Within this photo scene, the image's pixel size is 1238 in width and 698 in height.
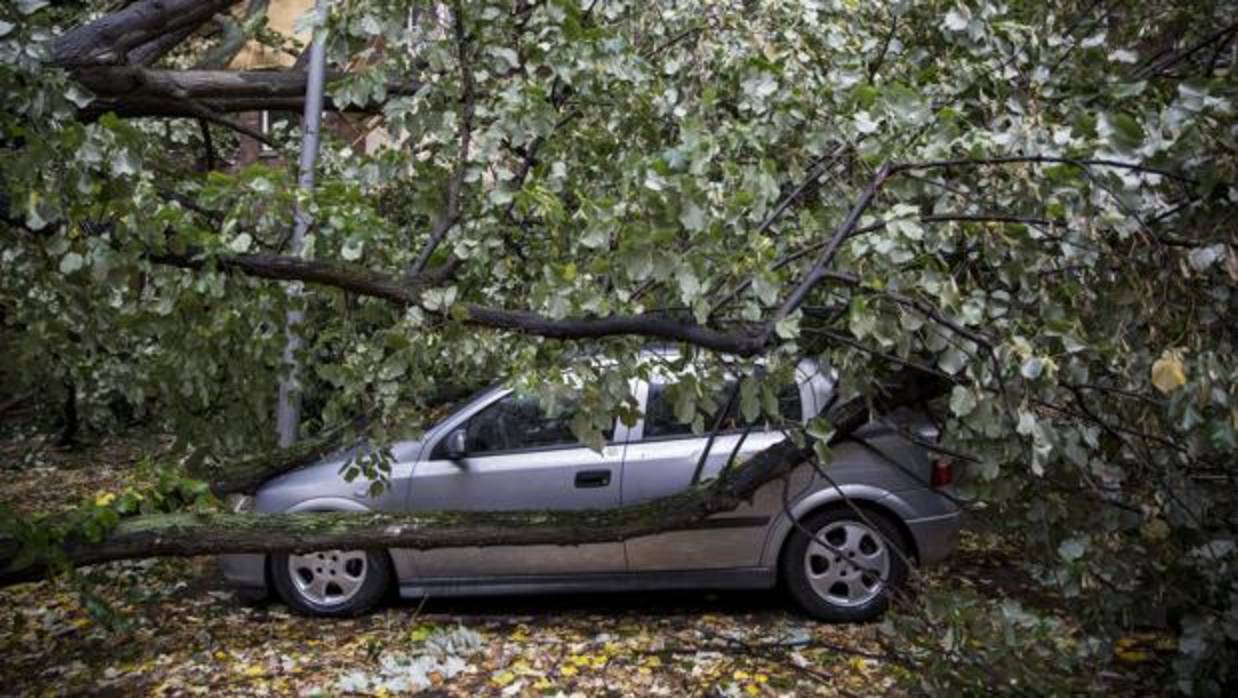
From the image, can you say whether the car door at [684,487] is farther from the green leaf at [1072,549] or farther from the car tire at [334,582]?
the green leaf at [1072,549]

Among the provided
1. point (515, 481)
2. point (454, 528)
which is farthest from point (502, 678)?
point (515, 481)

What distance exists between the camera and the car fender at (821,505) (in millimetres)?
6156

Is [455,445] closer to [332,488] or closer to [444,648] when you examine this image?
[332,488]

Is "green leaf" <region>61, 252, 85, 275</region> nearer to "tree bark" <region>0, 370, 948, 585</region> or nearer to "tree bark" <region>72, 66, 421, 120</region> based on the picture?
"tree bark" <region>72, 66, 421, 120</region>

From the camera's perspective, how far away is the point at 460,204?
461 cm

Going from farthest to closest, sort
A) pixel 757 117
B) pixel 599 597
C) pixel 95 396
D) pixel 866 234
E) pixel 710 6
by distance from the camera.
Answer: pixel 95 396 → pixel 599 597 → pixel 710 6 → pixel 757 117 → pixel 866 234

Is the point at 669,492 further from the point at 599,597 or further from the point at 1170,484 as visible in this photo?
the point at 1170,484

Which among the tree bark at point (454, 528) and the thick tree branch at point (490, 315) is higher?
the thick tree branch at point (490, 315)

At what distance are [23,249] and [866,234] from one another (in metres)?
3.85

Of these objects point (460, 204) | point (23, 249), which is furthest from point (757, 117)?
point (23, 249)

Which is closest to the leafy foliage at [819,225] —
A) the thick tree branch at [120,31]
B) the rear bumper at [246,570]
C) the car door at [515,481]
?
the thick tree branch at [120,31]

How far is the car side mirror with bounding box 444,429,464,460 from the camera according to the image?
6.34 metres

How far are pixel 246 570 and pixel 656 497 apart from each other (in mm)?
2583

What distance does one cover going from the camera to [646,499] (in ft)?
20.1
